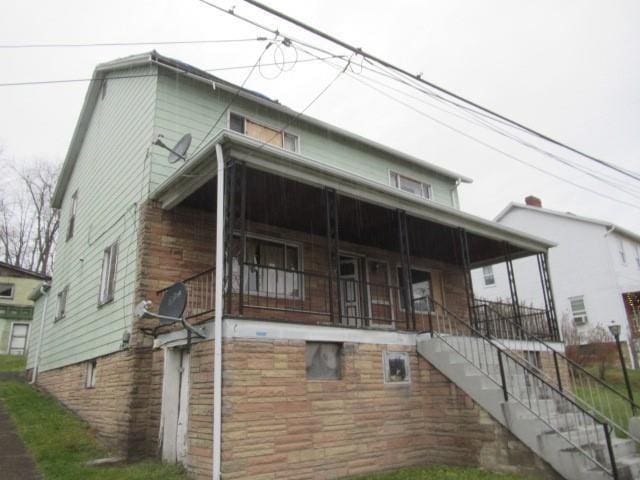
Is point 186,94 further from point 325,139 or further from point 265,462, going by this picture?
point 265,462

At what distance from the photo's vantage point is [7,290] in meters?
26.5

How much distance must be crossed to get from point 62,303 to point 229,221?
9.13 m

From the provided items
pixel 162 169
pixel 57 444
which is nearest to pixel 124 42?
pixel 162 169

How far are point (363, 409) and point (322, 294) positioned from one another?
3.59 meters

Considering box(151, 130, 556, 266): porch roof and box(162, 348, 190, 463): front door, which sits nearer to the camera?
box(151, 130, 556, 266): porch roof

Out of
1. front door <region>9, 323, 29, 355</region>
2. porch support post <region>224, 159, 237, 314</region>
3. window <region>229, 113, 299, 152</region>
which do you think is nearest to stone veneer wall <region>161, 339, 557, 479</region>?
porch support post <region>224, 159, 237, 314</region>

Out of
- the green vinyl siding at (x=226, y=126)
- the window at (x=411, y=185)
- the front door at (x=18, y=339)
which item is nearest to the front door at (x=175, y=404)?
the green vinyl siding at (x=226, y=126)

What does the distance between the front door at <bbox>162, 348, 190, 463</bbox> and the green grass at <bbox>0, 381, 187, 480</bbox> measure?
0.93 ft

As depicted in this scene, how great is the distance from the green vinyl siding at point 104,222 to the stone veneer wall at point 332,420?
2.33 meters

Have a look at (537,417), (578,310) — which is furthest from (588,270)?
(537,417)

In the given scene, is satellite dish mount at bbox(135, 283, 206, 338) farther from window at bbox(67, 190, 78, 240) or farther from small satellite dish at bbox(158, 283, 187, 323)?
window at bbox(67, 190, 78, 240)

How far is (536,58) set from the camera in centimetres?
854

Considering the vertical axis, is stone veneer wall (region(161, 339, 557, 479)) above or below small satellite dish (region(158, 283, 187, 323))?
below

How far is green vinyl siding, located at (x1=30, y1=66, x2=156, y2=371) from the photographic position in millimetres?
9359
